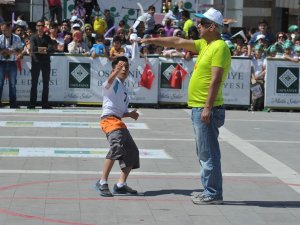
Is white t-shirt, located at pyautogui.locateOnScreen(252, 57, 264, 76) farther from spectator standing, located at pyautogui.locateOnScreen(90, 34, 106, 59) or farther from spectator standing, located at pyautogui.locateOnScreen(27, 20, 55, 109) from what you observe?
spectator standing, located at pyautogui.locateOnScreen(27, 20, 55, 109)

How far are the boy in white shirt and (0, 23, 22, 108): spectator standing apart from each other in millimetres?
9962

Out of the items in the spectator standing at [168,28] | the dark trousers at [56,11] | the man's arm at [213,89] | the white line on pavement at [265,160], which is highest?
the dark trousers at [56,11]

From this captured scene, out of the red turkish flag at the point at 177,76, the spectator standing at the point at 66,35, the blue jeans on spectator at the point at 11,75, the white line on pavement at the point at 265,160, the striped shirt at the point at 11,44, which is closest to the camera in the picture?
the white line on pavement at the point at 265,160

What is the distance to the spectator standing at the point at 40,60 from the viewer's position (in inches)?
745

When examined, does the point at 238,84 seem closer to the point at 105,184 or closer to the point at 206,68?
the point at 105,184

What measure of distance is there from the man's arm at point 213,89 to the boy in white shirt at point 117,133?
3.75ft

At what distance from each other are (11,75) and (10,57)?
0.42 metres

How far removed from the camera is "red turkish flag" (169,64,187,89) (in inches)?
781

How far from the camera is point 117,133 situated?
9203mm

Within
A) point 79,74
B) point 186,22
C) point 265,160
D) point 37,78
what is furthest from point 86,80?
point 265,160

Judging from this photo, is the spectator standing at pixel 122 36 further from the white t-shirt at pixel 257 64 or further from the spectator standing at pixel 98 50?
the white t-shirt at pixel 257 64

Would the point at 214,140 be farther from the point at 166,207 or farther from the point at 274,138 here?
the point at 274,138

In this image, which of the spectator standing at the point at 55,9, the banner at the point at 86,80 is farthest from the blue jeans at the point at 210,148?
the spectator standing at the point at 55,9

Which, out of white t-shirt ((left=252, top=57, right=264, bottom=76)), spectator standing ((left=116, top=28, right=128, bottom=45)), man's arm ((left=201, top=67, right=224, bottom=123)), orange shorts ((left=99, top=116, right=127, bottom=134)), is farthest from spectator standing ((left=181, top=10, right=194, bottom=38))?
man's arm ((left=201, top=67, right=224, bottom=123))
